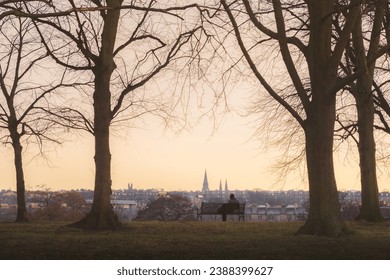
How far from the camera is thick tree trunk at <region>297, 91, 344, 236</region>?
1516cm

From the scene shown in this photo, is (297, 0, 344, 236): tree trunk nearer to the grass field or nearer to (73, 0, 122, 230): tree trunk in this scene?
the grass field

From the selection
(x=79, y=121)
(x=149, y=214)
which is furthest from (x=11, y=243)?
(x=149, y=214)

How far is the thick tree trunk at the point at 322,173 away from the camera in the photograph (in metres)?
15.2

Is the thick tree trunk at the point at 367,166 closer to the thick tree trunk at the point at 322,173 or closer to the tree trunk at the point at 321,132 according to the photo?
the tree trunk at the point at 321,132

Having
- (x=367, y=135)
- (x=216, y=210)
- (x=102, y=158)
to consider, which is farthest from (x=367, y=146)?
(x=102, y=158)

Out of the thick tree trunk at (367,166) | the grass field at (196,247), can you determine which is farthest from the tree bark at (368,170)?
the grass field at (196,247)

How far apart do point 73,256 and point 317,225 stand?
6785 millimetres

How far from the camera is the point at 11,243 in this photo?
41.2ft

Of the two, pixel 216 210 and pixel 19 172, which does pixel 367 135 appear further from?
pixel 19 172

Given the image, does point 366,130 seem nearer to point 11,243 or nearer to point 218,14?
point 218,14

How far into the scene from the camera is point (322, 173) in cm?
1518

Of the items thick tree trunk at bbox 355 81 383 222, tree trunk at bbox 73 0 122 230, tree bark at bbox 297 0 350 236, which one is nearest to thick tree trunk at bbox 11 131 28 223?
tree trunk at bbox 73 0 122 230
